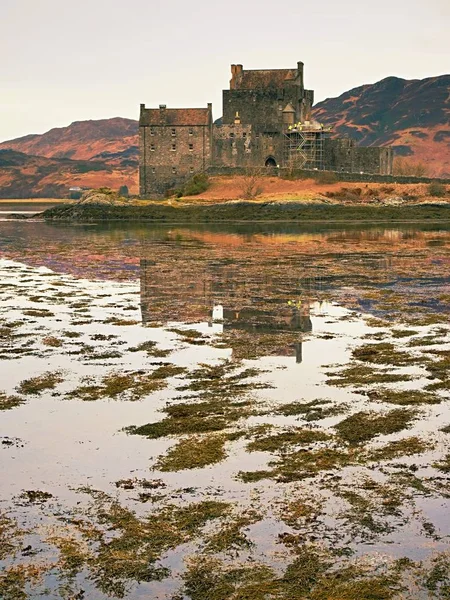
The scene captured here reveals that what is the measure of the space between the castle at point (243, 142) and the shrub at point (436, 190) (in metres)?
9.94

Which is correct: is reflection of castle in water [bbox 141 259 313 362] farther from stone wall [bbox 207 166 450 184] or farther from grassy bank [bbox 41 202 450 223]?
stone wall [bbox 207 166 450 184]

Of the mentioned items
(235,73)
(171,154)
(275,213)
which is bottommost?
(275,213)

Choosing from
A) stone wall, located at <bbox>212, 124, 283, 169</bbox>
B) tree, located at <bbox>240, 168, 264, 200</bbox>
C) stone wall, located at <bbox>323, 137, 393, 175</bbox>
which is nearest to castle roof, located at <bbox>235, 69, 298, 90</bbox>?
stone wall, located at <bbox>212, 124, 283, 169</bbox>

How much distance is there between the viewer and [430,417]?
13.3 meters

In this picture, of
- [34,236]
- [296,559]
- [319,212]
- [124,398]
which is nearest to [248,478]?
[296,559]

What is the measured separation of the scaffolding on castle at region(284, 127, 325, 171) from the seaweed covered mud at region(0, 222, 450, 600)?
76.2 metres

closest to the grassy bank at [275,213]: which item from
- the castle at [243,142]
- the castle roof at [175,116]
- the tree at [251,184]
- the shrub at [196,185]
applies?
the tree at [251,184]

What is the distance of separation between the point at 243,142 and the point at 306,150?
25.5 ft

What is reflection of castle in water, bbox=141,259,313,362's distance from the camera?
70.6ft

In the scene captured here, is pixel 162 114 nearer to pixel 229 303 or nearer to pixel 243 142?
pixel 243 142

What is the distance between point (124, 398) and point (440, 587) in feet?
25.3

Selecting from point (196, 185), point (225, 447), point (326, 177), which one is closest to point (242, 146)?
point (196, 185)

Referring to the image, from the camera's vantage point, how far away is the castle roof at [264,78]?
10625 cm

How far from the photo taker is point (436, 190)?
9531cm
